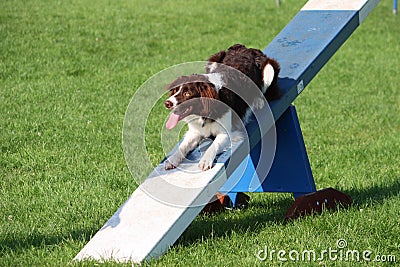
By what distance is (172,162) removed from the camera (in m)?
4.91

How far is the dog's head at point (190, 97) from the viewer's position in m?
4.54

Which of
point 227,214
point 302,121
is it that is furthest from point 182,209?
point 302,121

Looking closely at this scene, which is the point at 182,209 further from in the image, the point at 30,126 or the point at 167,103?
the point at 30,126

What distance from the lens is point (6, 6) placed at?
1428 centimetres

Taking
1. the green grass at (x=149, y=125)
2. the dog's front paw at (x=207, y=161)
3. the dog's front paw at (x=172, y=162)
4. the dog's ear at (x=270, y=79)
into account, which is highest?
the dog's ear at (x=270, y=79)

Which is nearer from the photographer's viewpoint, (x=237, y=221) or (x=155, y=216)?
(x=155, y=216)

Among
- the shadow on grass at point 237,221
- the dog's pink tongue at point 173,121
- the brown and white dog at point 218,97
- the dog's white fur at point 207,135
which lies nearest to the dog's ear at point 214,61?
the brown and white dog at point 218,97

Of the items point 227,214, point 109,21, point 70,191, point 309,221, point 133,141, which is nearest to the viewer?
point 309,221

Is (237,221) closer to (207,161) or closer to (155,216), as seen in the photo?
(207,161)

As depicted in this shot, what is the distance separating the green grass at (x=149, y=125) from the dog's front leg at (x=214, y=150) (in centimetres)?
51

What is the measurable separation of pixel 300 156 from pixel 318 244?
0.95m

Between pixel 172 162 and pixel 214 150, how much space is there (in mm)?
349

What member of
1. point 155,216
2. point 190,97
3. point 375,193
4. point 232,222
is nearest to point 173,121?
point 190,97

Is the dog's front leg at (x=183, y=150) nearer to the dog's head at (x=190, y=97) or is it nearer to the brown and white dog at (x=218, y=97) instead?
the brown and white dog at (x=218, y=97)
